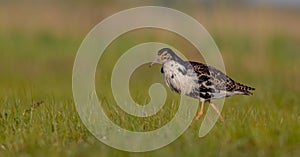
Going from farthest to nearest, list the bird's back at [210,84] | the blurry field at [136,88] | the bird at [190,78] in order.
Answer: the bird's back at [210,84] → the bird at [190,78] → the blurry field at [136,88]

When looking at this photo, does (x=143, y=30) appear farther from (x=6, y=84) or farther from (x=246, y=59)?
(x=6, y=84)

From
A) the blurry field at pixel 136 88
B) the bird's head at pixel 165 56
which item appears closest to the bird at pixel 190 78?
the bird's head at pixel 165 56

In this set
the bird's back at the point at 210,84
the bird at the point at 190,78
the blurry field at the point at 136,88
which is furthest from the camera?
the bird's back at the point at 210,84

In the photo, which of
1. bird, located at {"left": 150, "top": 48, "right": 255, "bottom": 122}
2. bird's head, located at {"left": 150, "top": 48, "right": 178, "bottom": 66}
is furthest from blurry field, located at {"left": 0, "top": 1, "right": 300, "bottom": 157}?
bird's head, located at {"left": 150, "top": 48, "right": 178, "bottom": 66}

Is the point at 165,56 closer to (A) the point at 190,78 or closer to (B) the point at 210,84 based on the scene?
(A) the point at 190,78

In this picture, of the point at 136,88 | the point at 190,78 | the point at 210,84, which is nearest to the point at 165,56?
the point at 190,78

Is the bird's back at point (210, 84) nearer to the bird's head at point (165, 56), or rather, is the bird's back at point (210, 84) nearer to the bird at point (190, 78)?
the bird at point (190, 78)

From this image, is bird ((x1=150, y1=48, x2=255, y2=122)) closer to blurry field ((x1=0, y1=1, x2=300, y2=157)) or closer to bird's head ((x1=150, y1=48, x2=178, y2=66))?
bird's head ((x1=150, y1=48, x2=178, y2=66))
